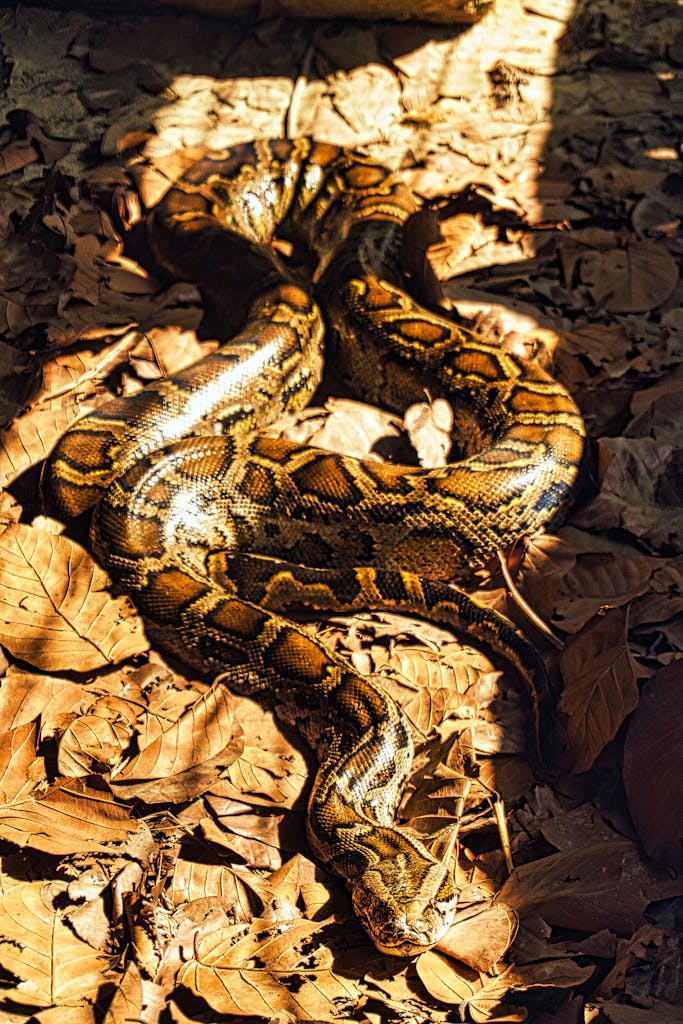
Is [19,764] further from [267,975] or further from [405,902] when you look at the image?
[405,902]

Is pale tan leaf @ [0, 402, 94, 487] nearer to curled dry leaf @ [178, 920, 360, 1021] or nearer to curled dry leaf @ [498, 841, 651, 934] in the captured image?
curled dry leaf @ [178, 920, 360, 1021]

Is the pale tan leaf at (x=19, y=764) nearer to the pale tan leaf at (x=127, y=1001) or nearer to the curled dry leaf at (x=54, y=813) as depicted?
the curled dry leaf at (x=54, y=813)

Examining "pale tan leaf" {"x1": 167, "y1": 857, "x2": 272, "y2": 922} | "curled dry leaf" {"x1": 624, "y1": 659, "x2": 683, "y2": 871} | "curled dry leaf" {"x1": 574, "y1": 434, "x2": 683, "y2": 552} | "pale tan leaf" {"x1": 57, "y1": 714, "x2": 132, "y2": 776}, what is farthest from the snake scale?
"pale tan leaf" {"x1": 57, "y1": 714, "x2": 132, "y2": 776}

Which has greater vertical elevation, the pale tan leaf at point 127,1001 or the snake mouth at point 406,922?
the pale tan leaf at point 127,1001

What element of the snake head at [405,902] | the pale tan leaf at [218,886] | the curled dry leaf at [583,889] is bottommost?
the curled dry leaf at [583,889]

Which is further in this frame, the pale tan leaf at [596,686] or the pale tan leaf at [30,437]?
the pale tan leaf at [30,437]

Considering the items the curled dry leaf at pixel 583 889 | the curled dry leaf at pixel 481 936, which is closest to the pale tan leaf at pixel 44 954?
the curled dry leaf at pixel 481 936

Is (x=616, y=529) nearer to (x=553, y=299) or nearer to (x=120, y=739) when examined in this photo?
(x=553, y=299)
